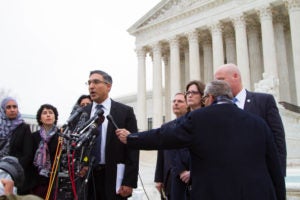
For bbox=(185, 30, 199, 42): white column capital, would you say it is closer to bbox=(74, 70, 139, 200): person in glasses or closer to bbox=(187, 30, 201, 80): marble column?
bbox=(187, 30, 201, 80): marble column

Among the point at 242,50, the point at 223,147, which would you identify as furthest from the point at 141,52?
the point at 223,147

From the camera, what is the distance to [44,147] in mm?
5336

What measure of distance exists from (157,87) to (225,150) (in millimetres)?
32226

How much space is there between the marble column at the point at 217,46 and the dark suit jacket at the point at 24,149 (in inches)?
1020

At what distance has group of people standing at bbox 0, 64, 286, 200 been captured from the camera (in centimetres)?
299

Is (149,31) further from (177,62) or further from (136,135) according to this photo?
(136,135)

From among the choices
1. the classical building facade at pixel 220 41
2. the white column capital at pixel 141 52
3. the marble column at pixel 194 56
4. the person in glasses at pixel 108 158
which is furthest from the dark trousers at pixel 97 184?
the white column capital at pixel 141 52

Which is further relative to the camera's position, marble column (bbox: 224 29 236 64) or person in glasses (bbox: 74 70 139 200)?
marble column (bbox: 224 29 236 64)

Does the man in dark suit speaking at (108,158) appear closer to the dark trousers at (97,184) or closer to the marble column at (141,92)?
the dark trousers at (97,184)

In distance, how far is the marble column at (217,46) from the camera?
29.9 metres

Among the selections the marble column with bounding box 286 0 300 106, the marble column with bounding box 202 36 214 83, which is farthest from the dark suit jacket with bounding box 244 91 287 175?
the marble column with bounding box 202 36 214 83

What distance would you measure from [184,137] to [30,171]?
3398 mm

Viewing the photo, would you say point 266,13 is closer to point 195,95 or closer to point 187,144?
point 195,95

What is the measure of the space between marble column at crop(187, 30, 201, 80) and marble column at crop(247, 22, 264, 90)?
517 cm
